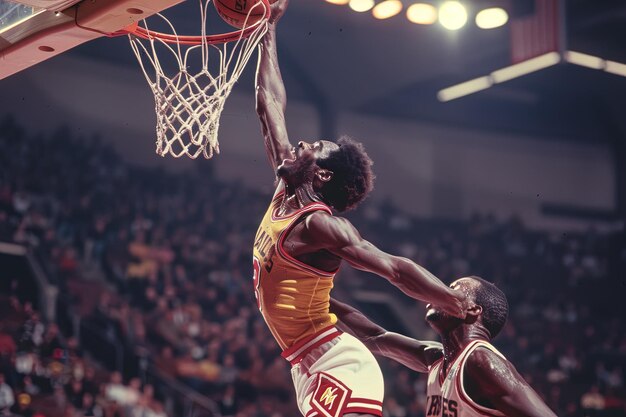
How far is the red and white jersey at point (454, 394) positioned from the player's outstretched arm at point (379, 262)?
33cm

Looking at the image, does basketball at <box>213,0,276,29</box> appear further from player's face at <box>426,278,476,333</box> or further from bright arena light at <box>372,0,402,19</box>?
bright arena light at <box>372,0,402,19</box>

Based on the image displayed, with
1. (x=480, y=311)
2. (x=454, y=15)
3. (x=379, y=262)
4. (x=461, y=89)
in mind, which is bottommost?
(x=480, y=311)

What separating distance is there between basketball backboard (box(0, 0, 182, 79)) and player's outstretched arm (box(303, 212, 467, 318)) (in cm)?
117

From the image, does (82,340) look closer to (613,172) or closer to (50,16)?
(50,16)

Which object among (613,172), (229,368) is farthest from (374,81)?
(229,368)

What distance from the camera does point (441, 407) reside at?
3.59 meters

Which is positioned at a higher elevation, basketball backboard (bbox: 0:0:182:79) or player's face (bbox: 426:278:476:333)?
basketball backboard (bbox: 0:0:182:79)

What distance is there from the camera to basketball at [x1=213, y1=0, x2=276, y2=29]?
4184 mm

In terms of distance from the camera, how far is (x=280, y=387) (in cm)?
1102

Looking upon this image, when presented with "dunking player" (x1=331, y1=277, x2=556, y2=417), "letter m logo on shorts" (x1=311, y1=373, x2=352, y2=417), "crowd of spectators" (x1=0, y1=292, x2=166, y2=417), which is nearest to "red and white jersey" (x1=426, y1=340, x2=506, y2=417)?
"dunking player" (x1=331, y1=277, x2=556, y2=417)

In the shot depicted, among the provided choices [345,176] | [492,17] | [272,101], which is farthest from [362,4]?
[345,176]

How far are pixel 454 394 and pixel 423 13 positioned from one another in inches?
319

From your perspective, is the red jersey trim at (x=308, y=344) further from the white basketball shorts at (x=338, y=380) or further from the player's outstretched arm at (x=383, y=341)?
the player's outstretched arm at (x=383, y=341)

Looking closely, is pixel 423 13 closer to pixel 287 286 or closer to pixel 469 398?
pixel 287 286
